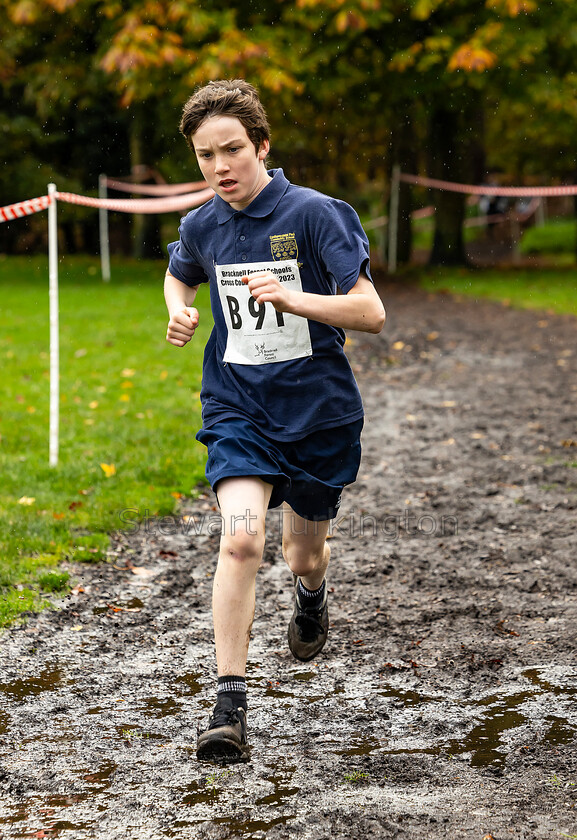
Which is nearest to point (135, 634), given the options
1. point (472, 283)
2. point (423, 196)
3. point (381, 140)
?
point (472, 283)

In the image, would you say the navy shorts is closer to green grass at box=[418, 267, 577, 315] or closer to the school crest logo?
the school crest logo

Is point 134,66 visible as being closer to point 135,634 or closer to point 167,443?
point 167,443

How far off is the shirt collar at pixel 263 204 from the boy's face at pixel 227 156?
5cm

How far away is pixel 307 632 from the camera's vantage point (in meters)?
3.97

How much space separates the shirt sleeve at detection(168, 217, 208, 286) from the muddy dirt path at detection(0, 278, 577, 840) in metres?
1.50

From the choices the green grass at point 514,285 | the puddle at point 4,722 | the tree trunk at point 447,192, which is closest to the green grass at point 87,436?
the puddle at point 4,722

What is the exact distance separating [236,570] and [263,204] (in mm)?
1190

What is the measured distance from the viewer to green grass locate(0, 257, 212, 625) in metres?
5.38

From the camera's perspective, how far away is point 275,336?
3.38 meters

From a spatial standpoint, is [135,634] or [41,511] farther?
[41,511]

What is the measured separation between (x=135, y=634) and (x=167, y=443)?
3355mm

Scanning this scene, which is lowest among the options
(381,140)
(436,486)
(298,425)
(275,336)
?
(436,486)

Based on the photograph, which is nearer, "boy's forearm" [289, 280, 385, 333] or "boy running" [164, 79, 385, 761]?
"boy's forearm" [289, 280, 385, 333]

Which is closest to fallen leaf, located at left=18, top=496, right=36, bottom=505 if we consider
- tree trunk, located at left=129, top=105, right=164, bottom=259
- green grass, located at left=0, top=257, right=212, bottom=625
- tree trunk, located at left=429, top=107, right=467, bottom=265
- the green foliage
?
green grass, located at left=0, top=257, right=212, bottom=625
